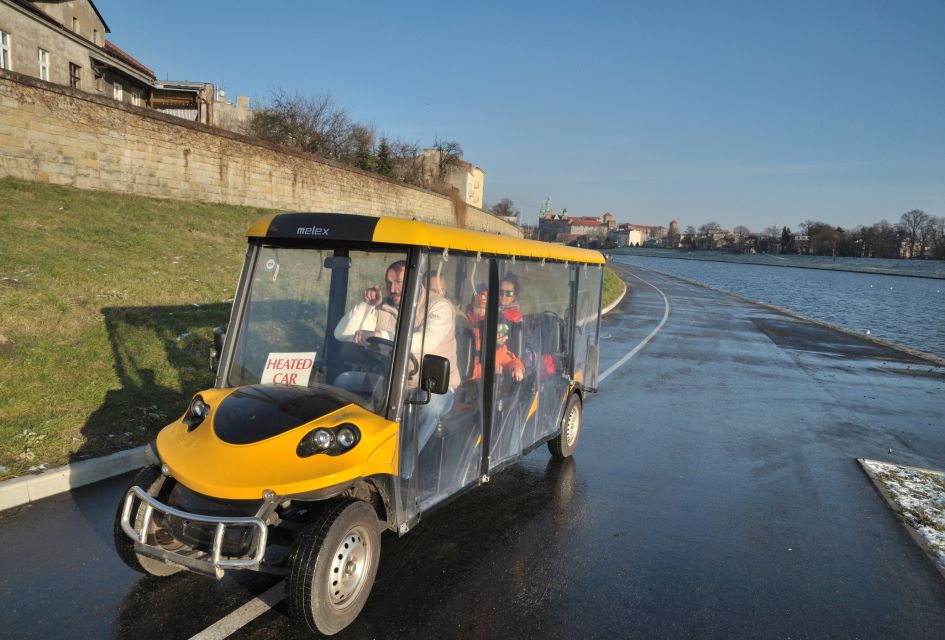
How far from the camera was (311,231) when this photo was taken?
398 centimetres

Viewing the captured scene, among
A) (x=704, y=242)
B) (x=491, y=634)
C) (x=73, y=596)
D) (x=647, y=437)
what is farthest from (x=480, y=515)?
(x=704, y=242)

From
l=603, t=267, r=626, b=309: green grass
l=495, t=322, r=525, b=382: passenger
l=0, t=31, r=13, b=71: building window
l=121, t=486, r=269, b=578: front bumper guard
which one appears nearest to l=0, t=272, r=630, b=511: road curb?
l=121, t=486, r=269, b=578: front bumper guard

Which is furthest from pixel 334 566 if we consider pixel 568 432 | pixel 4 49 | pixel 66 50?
pixel 66 50

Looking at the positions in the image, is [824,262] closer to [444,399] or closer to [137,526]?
[444,399]

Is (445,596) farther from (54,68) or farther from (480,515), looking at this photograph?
(54,68)

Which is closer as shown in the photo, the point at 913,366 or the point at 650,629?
the point at 650,629

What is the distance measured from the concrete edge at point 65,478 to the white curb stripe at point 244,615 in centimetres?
257

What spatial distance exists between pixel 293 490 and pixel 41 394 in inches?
198

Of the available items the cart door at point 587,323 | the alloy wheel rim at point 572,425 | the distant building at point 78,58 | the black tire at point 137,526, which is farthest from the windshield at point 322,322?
the distant building at point 78,58

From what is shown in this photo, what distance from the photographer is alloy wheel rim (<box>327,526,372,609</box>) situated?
339cm

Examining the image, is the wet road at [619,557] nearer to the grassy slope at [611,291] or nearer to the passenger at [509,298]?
the passenger at [509,298]

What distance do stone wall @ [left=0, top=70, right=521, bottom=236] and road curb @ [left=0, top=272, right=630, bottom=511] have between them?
41.1ft

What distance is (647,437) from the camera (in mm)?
8047

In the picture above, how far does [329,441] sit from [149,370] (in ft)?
18.4
